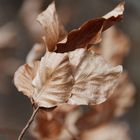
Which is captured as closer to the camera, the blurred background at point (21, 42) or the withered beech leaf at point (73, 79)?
the withered beech leaf at point (73, 79)

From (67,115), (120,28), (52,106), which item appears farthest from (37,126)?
(120,28)

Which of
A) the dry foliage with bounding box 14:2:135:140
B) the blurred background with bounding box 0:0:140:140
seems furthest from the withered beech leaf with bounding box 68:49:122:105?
the blurred background with bounding box 0:0:140:140

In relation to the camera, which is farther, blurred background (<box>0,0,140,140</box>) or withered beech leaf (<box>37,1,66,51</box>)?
blurred background (<box>0,0,140,140</box>)

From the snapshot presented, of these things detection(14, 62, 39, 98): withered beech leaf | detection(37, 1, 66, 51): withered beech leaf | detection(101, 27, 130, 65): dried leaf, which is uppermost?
detection(37, 1, 66, 51): withered beech leaf

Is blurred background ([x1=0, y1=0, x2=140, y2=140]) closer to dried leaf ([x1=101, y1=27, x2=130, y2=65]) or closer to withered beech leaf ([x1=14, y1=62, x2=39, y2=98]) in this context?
dried leaf ([x1=101, y1=27, x2=130, y2=65])

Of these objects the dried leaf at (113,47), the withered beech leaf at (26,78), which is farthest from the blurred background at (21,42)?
the withered beech leaf at (26,78)

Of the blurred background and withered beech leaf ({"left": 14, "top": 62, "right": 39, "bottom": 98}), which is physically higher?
withered beech leaf ({"left": 14, "top": 62, "right": 39, "bottom": 98})

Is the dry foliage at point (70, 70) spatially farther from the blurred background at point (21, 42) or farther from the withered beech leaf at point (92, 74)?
the blurred background at point (21, 42)

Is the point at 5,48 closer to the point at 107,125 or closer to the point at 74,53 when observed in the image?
the point at 107,125
